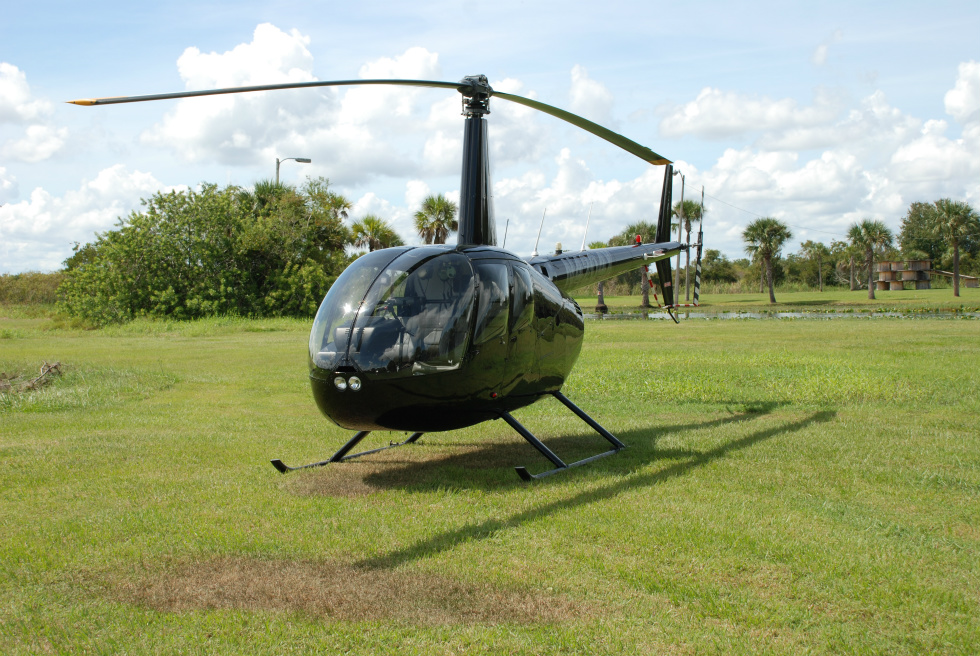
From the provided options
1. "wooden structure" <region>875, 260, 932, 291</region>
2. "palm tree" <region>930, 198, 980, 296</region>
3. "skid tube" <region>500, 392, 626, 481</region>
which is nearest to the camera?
"skid tube" <region>500, 392, 626, 481</region>

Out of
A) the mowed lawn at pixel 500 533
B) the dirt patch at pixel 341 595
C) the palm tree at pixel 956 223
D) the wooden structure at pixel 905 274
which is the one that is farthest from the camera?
the wooden structure at pixel 905 274

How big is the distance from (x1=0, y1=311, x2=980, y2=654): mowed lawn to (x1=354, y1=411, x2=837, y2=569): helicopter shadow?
0.03 meters

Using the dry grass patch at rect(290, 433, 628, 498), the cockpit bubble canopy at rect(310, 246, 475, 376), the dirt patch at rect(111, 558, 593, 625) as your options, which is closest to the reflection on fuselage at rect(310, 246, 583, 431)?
the cockpit bubble canopy at rect(310, 246, 475, 376)

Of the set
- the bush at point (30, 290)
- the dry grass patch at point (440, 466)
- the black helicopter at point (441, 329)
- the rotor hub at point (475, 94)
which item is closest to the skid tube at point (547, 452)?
the black helicopter at point (441, 329)

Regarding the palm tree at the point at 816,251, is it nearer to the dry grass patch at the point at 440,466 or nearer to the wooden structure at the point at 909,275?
the wooden structure at the point at 909,275

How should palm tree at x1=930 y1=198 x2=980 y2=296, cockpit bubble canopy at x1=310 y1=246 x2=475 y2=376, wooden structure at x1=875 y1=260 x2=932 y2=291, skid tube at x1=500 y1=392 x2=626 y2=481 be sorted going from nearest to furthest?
cockpit bubble canopy at x1=310 y1=246 x2=475 y2=376, skid tube at x1=500 y1=392 x2=626 y2=481, palm tree at x1=930 y1=198 x2=980 y2=296, wooden structure at x1=875 y1=260 x2=932 y2=291

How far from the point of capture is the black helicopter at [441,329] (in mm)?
6125

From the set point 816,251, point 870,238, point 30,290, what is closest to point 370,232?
point 30,290

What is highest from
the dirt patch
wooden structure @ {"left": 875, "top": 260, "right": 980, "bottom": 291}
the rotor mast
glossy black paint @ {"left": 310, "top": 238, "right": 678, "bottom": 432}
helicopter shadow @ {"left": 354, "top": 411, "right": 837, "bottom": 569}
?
wooden structure @ {"left": 875, "top": 260, "right": 980, "bottom": 291}

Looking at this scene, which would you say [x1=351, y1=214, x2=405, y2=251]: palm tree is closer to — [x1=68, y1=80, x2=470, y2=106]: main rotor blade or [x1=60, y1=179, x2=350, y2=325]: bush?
[x1=60, y1=179, x2=350, y2=325]: bush

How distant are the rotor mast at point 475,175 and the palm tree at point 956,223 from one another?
222ft

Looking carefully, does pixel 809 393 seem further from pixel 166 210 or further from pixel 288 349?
pixel 166 210

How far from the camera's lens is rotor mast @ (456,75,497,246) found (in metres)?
7.62

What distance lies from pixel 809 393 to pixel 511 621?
374 inches
